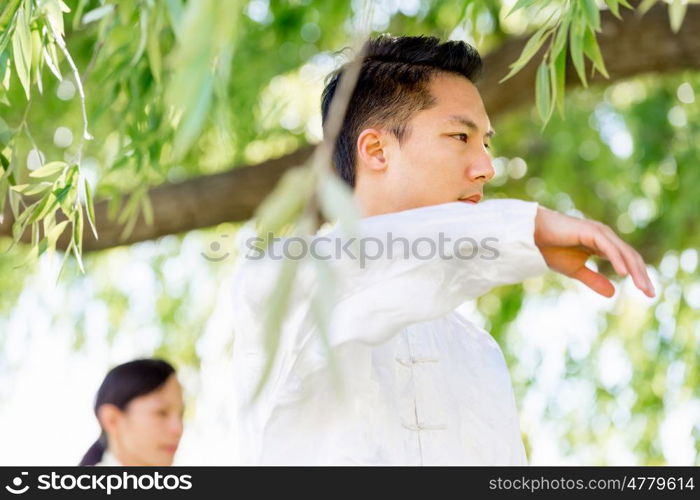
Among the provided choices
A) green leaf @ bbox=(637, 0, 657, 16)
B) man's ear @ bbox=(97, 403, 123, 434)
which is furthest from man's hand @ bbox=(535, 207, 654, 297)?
man's ear @ bbox=(97, 403, 123, 434)

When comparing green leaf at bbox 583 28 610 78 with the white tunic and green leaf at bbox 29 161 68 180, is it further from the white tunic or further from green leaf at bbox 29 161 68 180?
green leaf at bbox 29 161 68 180

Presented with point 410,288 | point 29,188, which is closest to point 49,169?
point 29,188

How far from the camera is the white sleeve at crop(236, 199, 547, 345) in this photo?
1416 millimetres

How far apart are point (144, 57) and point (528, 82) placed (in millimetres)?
1511

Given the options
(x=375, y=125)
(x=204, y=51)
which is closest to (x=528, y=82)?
(x=375, y=125)

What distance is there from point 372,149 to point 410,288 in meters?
0.49

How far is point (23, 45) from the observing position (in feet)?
5.96

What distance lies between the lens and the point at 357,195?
1.86 meters

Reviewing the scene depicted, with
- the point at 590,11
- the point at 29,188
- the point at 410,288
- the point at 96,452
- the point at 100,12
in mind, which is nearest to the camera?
the point at 410,288

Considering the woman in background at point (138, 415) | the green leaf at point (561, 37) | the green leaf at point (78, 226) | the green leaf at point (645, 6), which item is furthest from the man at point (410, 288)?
the woman in background at point (138, 415)

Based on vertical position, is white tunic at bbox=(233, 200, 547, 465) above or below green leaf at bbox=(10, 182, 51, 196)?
below

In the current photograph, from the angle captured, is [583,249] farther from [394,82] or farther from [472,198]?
[394,82]

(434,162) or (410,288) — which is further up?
(434,162)

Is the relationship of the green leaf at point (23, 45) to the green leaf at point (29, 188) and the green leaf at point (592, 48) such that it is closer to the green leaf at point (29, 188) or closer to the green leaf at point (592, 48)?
the green leaf at point (29, 188)
